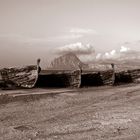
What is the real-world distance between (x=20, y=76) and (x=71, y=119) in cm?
1215

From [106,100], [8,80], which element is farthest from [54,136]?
[8,80]

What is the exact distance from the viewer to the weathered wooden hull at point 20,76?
80.0 feet

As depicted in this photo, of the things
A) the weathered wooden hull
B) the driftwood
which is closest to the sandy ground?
the weathered wooden hull

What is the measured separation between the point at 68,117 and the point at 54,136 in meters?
3.07

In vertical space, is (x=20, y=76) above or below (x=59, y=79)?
above

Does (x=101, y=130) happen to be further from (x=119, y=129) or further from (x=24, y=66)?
(x=24, y=66)

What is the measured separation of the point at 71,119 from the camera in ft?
44.4

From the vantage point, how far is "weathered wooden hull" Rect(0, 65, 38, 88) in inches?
960

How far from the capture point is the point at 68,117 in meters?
13.9

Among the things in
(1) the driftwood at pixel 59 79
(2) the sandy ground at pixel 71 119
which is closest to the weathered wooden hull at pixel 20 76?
(1) the driftwood at pixel 59 79

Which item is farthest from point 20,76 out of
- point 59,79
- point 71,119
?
point 71,119

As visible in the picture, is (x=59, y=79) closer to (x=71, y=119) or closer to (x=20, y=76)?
(x=20, y=76)

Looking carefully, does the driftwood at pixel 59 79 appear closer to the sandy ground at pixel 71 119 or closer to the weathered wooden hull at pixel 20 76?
the weathered wooden hull at pixel 20 76

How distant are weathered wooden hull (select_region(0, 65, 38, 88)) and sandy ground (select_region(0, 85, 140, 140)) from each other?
19.3 feet
